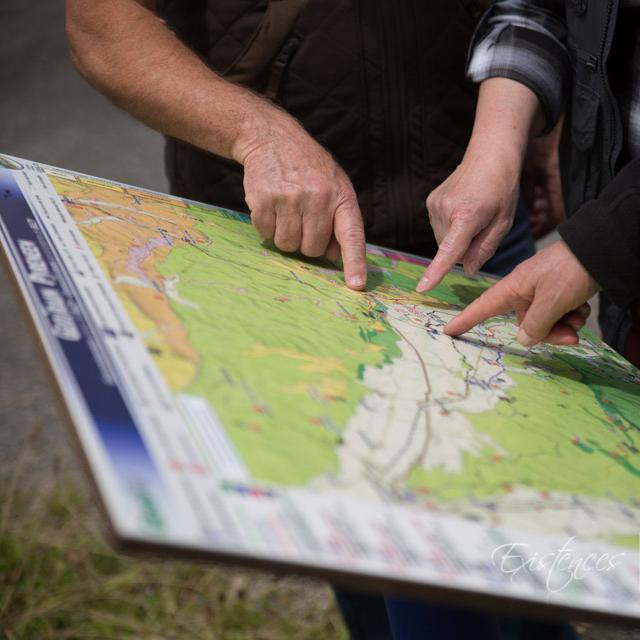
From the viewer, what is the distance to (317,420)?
0.77m

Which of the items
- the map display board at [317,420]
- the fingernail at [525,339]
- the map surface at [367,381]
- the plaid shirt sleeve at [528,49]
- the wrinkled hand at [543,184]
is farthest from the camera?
the wrinkled hand at [543,184]

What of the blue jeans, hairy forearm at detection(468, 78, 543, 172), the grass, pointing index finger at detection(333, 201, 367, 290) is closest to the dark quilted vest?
hairy forearm at detection(468, 78, 543, 172)

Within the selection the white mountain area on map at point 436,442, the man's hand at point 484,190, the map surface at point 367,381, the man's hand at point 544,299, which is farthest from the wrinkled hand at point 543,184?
the white mountain area on map at point 436,442

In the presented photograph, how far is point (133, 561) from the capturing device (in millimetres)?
2102

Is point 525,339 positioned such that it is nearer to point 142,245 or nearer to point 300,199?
point 300,199

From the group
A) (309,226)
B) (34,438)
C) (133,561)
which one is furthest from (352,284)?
(34,438)

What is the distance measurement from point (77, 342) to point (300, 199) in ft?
1.81

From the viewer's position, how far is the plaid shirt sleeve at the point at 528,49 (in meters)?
1.37

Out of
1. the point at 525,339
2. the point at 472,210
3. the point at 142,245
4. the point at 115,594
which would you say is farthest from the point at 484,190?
the point at 115,594

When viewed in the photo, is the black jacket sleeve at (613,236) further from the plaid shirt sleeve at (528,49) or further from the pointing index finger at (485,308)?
the plaid shirt sleeve at (528,49)

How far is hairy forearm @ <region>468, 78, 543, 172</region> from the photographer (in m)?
1.30

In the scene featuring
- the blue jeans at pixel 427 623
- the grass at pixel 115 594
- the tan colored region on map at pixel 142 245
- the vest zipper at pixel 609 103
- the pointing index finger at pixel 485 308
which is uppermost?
the vest zipper at pixel 609 103

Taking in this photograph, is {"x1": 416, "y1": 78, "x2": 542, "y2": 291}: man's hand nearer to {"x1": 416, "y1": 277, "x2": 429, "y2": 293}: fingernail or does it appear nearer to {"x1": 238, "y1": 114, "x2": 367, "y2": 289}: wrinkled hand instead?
{"x1": 416, "y1": 277, "x2": 429, "y2": 293}: fingernail

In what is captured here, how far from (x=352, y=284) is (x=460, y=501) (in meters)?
0.53
